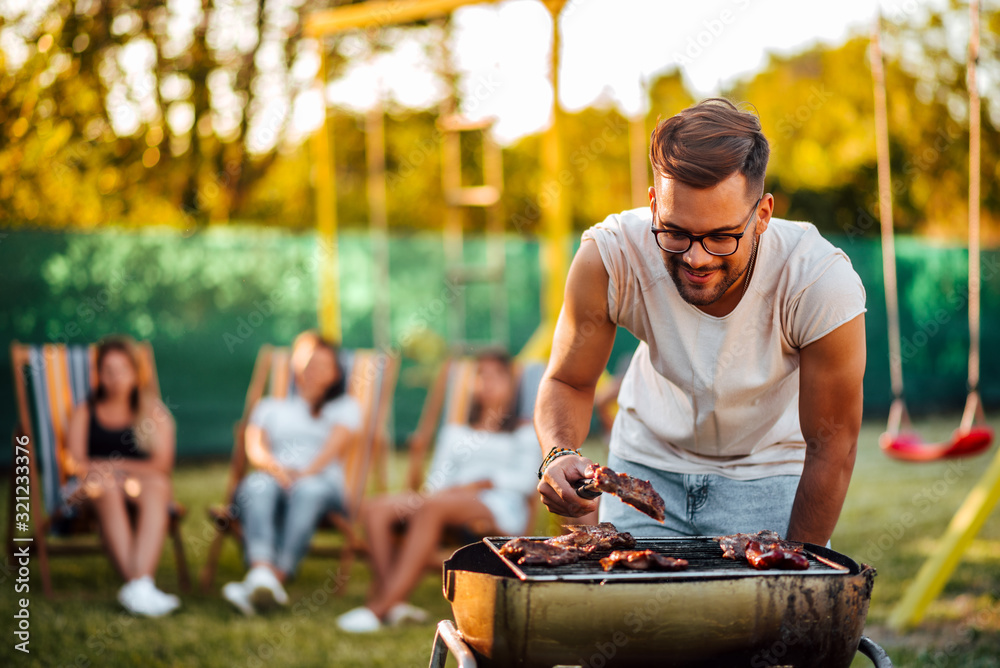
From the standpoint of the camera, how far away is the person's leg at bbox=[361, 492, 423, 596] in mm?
4961

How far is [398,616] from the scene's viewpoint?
4.62 metres

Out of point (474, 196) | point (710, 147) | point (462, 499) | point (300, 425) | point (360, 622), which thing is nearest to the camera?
point (710, 147)

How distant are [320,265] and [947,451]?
758 cm

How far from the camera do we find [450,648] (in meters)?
2.13

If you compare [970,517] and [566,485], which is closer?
[566,485]

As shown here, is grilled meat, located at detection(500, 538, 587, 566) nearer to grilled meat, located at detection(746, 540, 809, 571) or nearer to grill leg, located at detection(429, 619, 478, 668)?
grill leg, located at detection(429, 619, 478, 668)

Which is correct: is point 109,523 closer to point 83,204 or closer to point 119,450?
point 119,450

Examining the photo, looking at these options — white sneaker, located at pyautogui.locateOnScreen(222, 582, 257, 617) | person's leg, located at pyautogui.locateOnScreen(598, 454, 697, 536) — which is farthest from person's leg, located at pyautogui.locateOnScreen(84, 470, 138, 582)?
person's leg, located at pyautogui.locateOnScreen(598, 454, 697, 536)

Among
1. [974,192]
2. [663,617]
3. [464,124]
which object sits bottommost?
[663,617]

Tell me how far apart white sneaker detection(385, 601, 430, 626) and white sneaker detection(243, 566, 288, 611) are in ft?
1.96

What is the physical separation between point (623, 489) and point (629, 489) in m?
0.03

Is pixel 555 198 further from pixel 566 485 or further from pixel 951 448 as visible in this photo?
pixel 566 485

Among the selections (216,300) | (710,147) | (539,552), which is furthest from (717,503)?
(216,300)

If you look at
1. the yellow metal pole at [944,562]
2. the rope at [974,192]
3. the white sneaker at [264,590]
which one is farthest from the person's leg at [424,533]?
the rope at [974,192]
